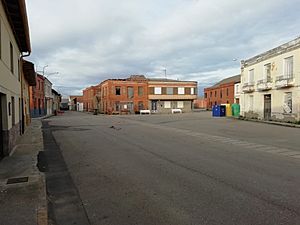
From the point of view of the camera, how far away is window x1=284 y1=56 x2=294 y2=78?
2426 centimetres

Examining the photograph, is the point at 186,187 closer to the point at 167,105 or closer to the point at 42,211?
the point at 42,211

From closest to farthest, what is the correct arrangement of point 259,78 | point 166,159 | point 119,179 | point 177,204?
1. point 177,204
2. point 119,179
3. point 166,159
4. point 259,78

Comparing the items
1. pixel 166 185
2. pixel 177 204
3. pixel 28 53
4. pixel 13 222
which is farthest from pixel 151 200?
pixel 28 53

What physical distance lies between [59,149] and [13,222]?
24.3 feet

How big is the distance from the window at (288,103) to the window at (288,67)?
5.41ft

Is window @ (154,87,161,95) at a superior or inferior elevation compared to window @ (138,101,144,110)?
superior

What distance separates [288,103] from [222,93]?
135 ft

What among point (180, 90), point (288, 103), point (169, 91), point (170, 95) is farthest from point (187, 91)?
point (288, 103)

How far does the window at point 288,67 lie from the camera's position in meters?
24.3

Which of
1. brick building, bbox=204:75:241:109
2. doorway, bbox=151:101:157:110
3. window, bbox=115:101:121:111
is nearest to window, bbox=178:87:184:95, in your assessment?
doorway, bbox=151:101:157:110

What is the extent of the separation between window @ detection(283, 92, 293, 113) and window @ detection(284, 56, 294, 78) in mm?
1649

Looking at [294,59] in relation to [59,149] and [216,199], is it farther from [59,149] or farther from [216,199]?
[216,199]

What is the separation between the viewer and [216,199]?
4.97 m

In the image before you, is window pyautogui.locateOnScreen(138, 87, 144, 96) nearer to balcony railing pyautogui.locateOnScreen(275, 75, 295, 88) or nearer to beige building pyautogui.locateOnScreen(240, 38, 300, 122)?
beige building pyautogui.locateOnScreen(240, 38, 300, 122)
